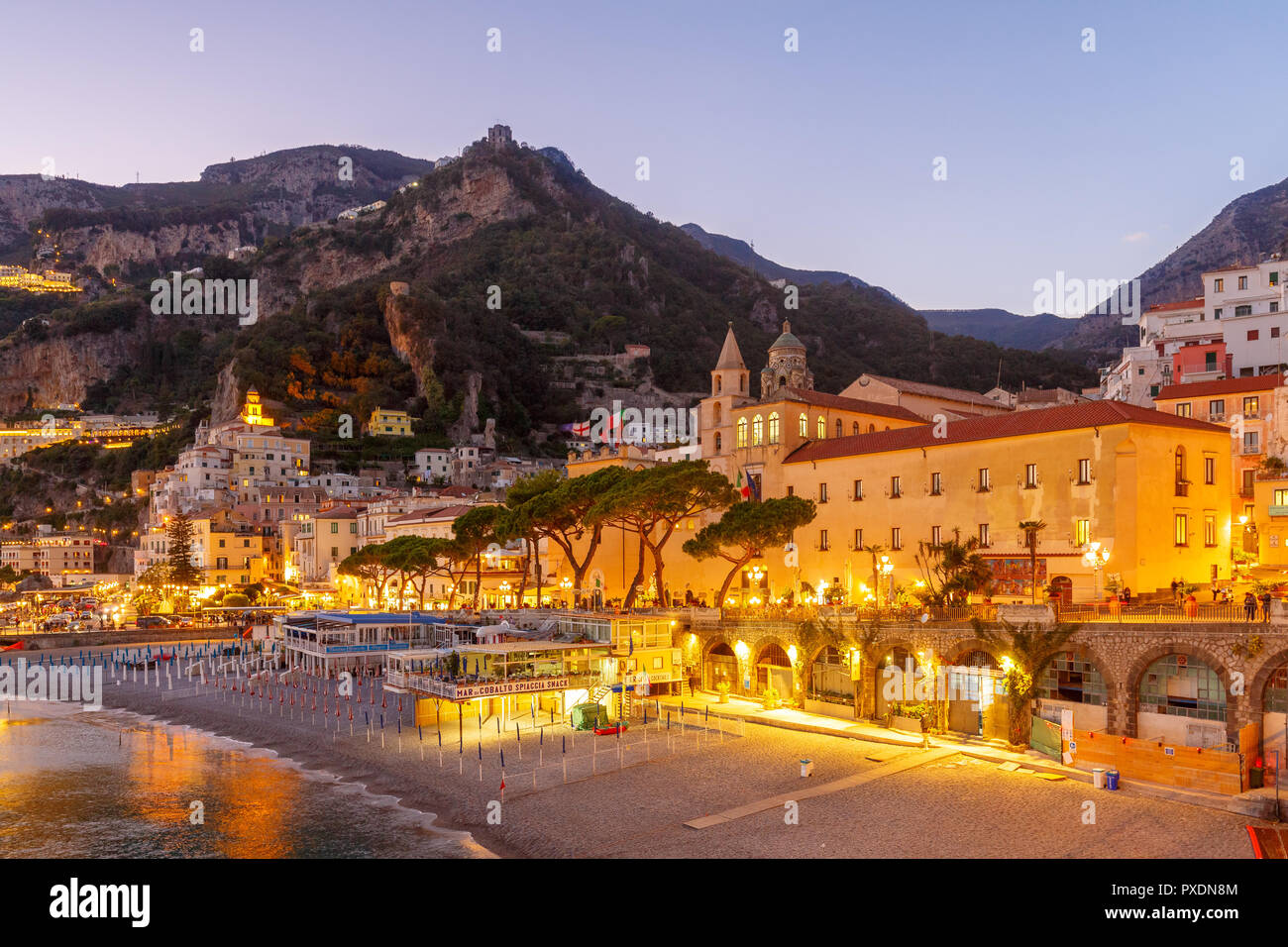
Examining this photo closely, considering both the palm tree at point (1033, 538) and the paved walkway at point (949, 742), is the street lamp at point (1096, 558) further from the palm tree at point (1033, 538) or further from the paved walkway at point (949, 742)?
the paved walkway at point (949, 742)

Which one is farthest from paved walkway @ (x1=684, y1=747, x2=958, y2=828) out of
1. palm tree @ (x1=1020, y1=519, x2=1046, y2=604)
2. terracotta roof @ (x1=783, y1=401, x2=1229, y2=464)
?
terracotta roof @ (x1=783, y1=401, x2=1229, y2=464)

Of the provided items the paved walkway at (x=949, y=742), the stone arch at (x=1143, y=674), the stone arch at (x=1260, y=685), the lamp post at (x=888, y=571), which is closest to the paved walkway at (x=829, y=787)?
the paved walkway at (x=949, y=742)

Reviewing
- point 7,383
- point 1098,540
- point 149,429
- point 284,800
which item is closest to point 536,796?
point 284,800

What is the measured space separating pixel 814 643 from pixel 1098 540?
1192 centimetres

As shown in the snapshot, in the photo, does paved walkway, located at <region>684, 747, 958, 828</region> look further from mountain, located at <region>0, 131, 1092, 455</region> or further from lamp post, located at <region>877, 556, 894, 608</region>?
mountain, located at <region>0, 131, 1092, 455</region>

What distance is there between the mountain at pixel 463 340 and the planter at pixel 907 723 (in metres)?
92.7

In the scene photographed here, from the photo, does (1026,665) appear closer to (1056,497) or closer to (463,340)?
(1056,497)

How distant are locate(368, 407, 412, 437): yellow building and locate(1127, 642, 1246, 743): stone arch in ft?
367

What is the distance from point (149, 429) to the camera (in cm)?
14812

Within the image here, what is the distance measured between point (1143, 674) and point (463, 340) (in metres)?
126

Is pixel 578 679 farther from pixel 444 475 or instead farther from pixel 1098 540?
pixel 444 475

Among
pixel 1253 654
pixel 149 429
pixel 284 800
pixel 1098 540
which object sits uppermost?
pixel 149 429

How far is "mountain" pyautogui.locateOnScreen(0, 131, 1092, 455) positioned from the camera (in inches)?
5354

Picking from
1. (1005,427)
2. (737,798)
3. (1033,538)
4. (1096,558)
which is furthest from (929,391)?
(737,798)
